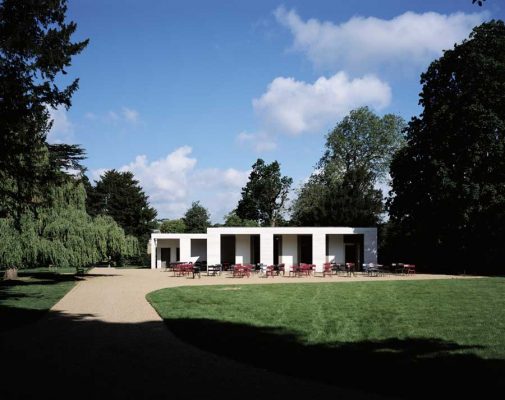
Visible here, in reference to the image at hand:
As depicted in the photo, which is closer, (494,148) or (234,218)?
(494,148)

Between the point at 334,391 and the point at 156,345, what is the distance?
393cm

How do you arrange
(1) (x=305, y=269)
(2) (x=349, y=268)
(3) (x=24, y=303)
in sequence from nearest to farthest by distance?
(3) (x=24, y=303) < (1) (x=305, y=269) < (2) (x=349, y=268)

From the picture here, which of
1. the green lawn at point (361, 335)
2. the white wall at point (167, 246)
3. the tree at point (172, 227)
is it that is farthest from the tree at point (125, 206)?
the green lawn at point (361, 335)

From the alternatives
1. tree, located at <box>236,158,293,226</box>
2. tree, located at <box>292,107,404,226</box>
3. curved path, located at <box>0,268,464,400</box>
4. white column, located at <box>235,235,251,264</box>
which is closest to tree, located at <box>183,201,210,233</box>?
tree, located at <box>236,158,293,226</box>

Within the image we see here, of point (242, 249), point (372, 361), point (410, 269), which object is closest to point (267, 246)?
point (242, 249)

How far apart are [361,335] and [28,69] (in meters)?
10.4

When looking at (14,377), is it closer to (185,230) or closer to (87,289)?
(87,289)

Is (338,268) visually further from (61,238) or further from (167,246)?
(167,246)

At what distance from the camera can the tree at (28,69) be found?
11.8 meters

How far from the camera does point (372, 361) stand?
23.7 ft

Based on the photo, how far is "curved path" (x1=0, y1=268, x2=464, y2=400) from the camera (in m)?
5.75

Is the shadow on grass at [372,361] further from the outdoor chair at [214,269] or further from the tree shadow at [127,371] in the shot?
the outdoor chair at [214,269]

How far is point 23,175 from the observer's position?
1337 cm

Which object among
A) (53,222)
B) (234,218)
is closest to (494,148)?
(53,222)
